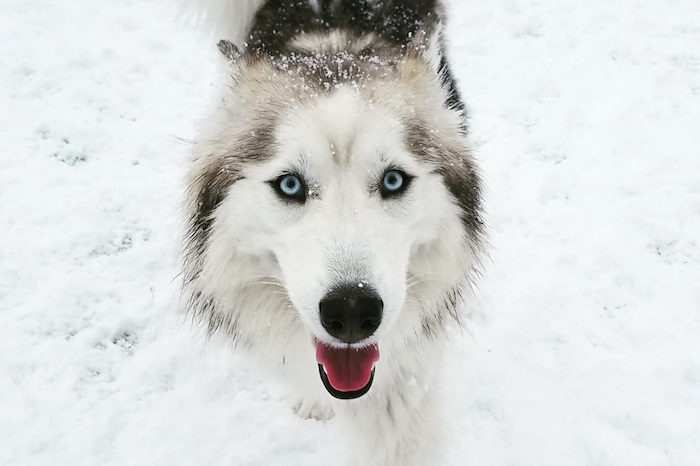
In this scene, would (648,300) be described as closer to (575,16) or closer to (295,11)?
(295,11)

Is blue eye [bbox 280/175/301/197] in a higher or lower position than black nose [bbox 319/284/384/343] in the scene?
higher

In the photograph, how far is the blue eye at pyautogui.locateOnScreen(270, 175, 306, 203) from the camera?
71.2 inches

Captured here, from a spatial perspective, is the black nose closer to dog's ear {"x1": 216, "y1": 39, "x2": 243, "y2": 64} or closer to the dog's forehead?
the dog's forehead

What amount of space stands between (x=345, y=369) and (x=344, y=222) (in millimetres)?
543

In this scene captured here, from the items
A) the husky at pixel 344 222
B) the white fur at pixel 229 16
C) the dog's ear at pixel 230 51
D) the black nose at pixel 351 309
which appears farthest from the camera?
the white fur at pixel 229 16

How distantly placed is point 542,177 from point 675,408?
1809mm

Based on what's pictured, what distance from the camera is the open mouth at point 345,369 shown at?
6.24ft

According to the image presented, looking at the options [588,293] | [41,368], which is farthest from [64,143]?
[588,293]

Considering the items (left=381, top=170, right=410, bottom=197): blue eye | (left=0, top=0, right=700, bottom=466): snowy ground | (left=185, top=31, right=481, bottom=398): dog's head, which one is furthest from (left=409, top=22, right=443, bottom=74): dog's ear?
(left=0, top=0, right=700, bottom=466): snowy ground

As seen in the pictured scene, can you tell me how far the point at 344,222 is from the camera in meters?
1.72

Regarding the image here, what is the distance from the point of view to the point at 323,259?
1647 mm

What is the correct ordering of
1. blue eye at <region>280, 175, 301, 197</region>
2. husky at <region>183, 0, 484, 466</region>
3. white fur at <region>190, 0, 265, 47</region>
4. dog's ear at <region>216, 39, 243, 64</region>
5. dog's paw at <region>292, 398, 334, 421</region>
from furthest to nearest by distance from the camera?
1. white fur at <region>190, 0, 265, 47</region>
2. dog's paw at <region>292, 398, 334, 421</region>
3. dog's ear at <region>216, 39, 243, 64</region>
4. blue eye at <region>280, 175, 301, 197</region>
5. husky at <region>183, 0, 484, 466</region>

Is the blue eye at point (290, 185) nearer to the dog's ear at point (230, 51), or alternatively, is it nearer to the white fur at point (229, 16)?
the dog's ear at point (230, 51)

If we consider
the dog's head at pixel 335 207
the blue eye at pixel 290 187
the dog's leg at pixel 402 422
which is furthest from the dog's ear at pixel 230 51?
the dog's leg at pixel 402 422
